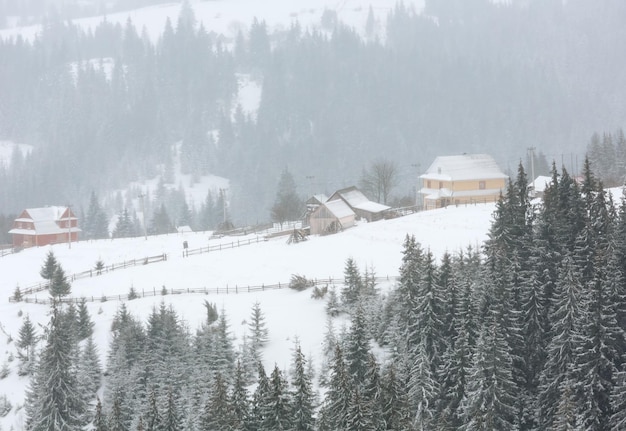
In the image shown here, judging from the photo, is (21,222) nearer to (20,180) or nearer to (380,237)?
(380,237)

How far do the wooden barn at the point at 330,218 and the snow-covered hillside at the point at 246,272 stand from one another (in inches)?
82.4

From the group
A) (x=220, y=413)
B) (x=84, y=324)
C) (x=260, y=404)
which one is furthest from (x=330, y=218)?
(x=220, y=413)

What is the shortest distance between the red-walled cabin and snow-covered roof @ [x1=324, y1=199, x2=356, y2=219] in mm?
42370

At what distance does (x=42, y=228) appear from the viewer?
312 ft

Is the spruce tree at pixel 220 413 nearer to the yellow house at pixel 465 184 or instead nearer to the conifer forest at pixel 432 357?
the conifer forest at pixel 432 357

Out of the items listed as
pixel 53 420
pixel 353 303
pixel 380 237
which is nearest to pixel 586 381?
pixel 353 303

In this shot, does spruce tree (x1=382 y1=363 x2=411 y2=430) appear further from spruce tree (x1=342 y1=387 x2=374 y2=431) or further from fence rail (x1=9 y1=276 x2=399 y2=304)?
fence rail (x1=9 y1=276 x2=399 y2=304)

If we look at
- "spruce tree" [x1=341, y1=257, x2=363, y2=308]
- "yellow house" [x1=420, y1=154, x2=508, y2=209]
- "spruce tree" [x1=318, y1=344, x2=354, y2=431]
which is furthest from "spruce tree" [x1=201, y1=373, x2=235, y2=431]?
"yellow house" [x1=420, y1=154, x2=508, y2=209]

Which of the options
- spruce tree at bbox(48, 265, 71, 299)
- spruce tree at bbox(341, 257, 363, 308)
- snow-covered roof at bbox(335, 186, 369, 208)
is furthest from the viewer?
snow-covered roof at bbox(335, 186, 369, 208)

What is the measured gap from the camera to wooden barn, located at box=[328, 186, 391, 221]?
253 ft

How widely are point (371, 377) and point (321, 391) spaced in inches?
311

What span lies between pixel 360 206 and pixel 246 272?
24253mm

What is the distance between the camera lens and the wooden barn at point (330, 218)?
69.9m

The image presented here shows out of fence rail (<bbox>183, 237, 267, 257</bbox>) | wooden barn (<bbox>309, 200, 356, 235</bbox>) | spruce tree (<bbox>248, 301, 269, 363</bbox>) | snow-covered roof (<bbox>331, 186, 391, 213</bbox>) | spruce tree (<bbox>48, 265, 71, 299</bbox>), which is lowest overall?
spruce tree (<bbox>248, 301, 269, 363</bbox>)
